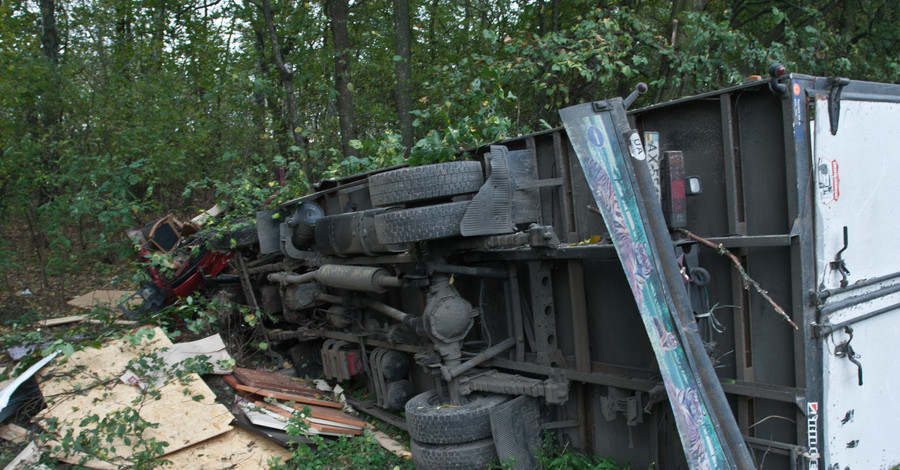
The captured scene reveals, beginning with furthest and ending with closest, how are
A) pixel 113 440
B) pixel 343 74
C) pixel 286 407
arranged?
pixel 343 74, pixel 286 407, pixel 113 440

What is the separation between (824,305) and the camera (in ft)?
11.0

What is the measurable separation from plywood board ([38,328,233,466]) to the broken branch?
3.85m

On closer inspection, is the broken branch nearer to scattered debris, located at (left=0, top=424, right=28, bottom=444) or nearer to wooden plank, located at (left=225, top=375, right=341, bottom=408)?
wooden plank, located at (left=225, top=375, right=341, bottom=408)

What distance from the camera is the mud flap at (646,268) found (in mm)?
3139

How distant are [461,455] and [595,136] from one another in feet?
7.67

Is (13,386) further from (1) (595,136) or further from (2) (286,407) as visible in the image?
(1) (595,136)

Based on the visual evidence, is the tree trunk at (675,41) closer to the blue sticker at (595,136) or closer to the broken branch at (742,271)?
the broken branch at (742,271)

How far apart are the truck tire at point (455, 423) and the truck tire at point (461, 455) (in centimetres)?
5

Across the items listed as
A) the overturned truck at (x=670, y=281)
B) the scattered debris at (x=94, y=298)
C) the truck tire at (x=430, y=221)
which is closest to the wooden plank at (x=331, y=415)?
the overturned truck at (x=670, y=281)

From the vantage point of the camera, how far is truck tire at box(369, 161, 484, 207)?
A: 4.36 metres

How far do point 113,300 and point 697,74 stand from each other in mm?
8790

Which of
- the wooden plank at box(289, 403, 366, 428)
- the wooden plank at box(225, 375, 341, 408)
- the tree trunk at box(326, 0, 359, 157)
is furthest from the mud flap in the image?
the tree trunk at box(326, 0, 359, 157)

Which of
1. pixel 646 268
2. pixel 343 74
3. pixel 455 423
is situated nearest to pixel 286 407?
pixel 455 423

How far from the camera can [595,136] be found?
3367 millimetres
